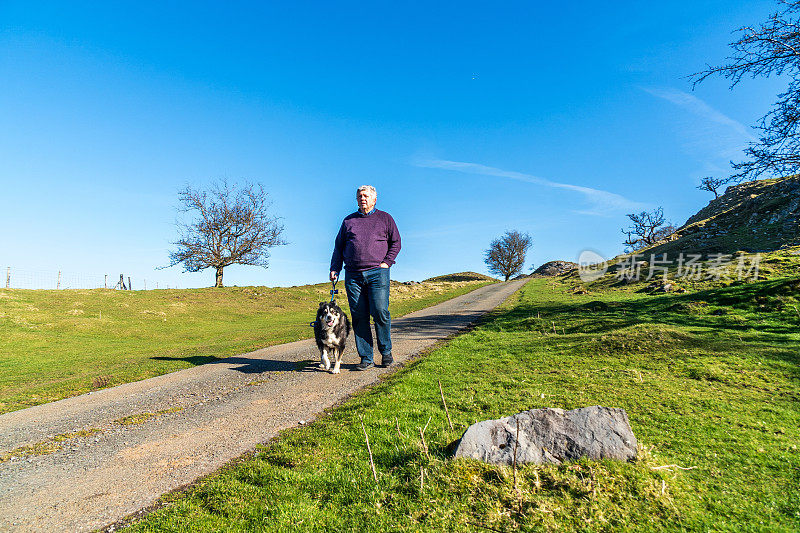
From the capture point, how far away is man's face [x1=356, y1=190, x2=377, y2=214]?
25.2 feet

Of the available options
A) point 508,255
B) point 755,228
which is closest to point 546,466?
point 755,228

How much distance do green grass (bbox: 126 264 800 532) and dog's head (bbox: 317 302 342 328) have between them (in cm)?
189

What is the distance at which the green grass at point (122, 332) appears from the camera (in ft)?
31.9

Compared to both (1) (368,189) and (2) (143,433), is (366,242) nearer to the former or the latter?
(1) (368,189)

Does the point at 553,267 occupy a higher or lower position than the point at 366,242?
higher

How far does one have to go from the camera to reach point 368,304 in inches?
305

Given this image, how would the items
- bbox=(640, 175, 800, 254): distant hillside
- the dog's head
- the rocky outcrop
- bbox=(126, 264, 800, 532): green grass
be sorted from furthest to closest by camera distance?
the rocky outcrop → bbox=(640, 175, 800, 254): distant hillside → the dog's head → bbox=(126, 264, 800, 532): green grass

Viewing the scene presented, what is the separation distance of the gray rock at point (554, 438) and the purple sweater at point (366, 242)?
4.64m

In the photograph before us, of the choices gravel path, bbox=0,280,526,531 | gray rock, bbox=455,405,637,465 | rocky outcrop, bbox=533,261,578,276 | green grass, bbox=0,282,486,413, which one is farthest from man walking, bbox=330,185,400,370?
rocky outcrop, bbox=533,261,578,276

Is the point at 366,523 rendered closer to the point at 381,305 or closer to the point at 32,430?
the point at 381,305

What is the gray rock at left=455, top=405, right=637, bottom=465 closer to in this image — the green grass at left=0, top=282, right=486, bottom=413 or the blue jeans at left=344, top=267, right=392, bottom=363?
the blue jeans at left=344, top=267, right=392, bottom=363

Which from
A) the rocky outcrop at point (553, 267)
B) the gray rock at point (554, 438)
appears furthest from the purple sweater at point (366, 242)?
the rocky outcrop at point (553, 267)

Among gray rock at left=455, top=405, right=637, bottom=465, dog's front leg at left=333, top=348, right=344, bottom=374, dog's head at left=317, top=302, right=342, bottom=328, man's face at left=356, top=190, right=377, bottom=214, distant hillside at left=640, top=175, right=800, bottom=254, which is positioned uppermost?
distant hillside at left=640, top=175, right=800, bottom=254

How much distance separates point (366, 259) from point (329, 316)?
147cm
